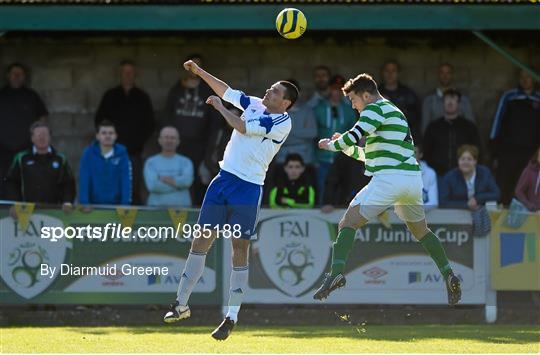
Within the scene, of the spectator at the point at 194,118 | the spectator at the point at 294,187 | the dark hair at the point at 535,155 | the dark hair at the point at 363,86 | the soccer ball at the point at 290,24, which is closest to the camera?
the dark hair at the point at 363,86

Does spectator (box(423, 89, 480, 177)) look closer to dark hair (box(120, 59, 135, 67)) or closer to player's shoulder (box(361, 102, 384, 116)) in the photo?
dark hair (box(120, 59, 135, 67))

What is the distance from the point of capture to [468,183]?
55.4 feet

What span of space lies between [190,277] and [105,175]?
4342 millimetres

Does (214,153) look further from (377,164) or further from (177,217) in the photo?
(377,164)

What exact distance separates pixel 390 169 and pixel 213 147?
5.71 m

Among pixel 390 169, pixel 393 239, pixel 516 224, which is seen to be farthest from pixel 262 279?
pixel 390 169

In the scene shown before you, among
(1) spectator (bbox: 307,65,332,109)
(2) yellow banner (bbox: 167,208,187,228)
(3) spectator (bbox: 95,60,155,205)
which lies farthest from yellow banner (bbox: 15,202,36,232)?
(1) spectator (bbox: 307,65,332,109)

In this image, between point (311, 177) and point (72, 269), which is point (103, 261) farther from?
point (311, 177)

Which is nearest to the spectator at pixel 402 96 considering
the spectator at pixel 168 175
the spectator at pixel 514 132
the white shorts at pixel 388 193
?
the spectator at pixel 514 132

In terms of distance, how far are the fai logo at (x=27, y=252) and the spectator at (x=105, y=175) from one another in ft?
3.41

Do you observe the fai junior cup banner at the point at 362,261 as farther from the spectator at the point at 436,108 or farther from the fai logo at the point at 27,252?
the spectator at the point at 436,108

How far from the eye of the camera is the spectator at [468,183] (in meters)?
16.8

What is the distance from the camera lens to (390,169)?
12352 millimetres

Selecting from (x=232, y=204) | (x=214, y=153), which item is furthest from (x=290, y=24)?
(x=214, y=153)
